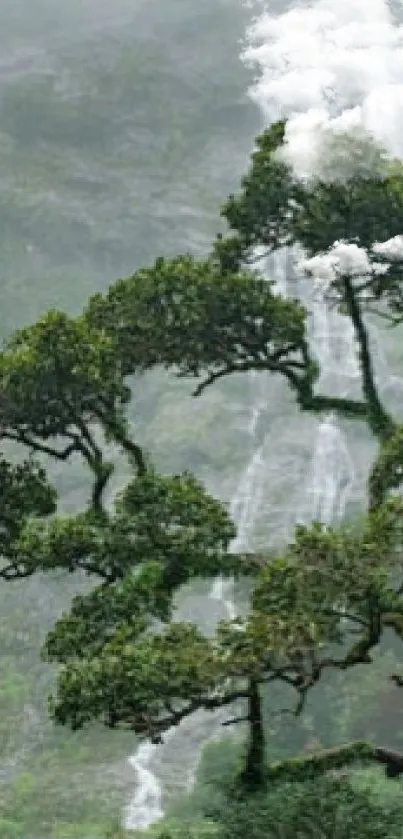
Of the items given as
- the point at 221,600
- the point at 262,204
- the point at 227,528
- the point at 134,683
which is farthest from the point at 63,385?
the point at 221,600

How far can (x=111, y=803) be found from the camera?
45188mm

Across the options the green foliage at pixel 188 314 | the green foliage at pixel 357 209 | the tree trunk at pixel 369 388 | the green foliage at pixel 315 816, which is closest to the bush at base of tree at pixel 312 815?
the green foliage at pixel 315 816

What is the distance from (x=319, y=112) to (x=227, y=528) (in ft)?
20.5

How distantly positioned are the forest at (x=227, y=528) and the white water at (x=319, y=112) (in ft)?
Result: 4.25

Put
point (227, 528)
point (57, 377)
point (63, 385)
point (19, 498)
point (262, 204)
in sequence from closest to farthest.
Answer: point (227, 528)
point (57, 377)
point (63, 385)
point (19, 498)
point (262, 204)

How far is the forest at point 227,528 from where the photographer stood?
37.2 ft

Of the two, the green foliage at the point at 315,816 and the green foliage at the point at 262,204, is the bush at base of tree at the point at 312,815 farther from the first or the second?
the green foliage at the point at 262,204

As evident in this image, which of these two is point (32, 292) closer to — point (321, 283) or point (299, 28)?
point (299, 28)

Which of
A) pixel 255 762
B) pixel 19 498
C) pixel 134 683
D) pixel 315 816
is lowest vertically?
pixel 315 816

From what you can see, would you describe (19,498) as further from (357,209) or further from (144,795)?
(144,795)

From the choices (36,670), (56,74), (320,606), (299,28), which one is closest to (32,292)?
(56,74)

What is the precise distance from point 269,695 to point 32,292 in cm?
4911

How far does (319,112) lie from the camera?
54.3 feet

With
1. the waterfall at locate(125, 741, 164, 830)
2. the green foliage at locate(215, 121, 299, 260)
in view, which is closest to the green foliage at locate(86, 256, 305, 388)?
the green foliage at locate(215, 121, 299, 260)
